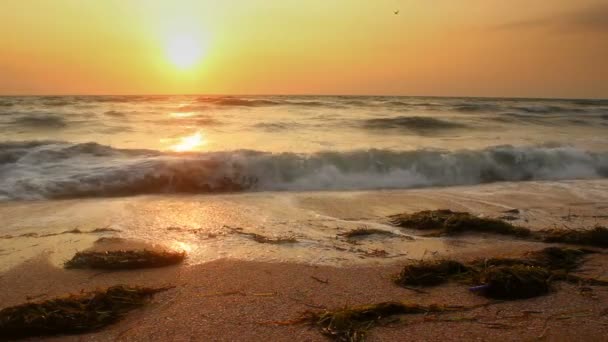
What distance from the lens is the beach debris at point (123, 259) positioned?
3.47 metres

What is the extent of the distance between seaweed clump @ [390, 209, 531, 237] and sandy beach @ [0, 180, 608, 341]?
127mm

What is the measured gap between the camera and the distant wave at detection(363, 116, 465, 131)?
16.2m

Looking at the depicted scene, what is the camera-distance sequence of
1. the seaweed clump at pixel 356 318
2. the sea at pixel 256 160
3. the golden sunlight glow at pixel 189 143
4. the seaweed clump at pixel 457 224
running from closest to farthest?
1. the seaweed clump at pixel 356 318
2. the seaweed clump at pixel 457 224
3. the sea at pixel 256 160
4. the golden sunlight glow at pixel 189 143

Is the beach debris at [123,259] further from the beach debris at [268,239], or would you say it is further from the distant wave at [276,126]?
the distant wave at [276,126]

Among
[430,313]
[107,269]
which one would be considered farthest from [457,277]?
[107,269]

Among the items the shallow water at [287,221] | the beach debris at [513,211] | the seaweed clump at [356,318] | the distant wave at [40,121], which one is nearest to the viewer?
the seaweed clump at [356,318]

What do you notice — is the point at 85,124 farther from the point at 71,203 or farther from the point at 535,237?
the point at 535,237

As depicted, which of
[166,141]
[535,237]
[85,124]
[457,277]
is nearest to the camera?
[457,277]

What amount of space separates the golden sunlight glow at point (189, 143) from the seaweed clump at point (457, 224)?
5970 millimetres

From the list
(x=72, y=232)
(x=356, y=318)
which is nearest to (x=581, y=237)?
(x=356, y=318)

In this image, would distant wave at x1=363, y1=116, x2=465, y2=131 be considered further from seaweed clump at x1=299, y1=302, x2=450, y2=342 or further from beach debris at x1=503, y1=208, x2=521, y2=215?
seaweed clump at x1=299, y1=302, x2=450, y2=342

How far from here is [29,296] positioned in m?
2.96

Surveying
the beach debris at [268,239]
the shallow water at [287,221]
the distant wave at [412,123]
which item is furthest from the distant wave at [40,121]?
the beach debris at [268,239]

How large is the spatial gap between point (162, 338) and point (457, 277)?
208 cm
